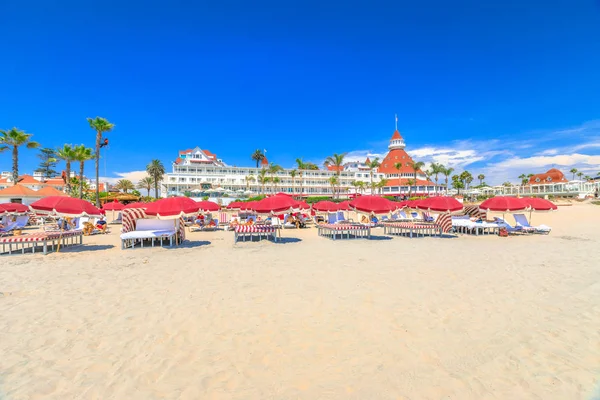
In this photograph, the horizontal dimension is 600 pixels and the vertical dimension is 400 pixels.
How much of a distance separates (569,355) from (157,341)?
566cm

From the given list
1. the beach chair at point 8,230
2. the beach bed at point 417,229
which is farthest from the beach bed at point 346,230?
the beach chair at point 8,230

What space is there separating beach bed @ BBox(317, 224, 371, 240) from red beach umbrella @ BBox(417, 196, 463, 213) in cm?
319

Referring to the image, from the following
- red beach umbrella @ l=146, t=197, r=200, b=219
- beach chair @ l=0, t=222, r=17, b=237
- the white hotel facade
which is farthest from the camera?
the white hotel facade

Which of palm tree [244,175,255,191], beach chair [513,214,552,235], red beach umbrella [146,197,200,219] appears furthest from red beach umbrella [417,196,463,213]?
palm tree [244,175,255,191]

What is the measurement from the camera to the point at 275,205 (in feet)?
41.5

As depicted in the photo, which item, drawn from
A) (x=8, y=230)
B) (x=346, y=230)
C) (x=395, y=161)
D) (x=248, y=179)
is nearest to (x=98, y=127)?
(x=8, y=230)

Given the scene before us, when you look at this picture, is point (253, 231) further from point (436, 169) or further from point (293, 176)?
point (436, 169)

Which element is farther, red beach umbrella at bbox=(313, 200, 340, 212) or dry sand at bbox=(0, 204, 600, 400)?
red beach umbrella at bbox=(313, 200, 340, 212)

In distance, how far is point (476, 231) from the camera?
1680 centimetres

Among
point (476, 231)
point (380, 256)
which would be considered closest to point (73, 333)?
point (380, 256)

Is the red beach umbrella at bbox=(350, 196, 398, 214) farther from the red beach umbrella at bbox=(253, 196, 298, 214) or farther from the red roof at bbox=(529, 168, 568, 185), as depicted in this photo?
the red roof at bbox=(529, 168, 568, 185)

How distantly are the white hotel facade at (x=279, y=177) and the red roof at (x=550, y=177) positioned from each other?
40.7 metres

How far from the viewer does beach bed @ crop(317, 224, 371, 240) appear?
1509 centimetres

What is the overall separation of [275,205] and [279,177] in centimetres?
5920
